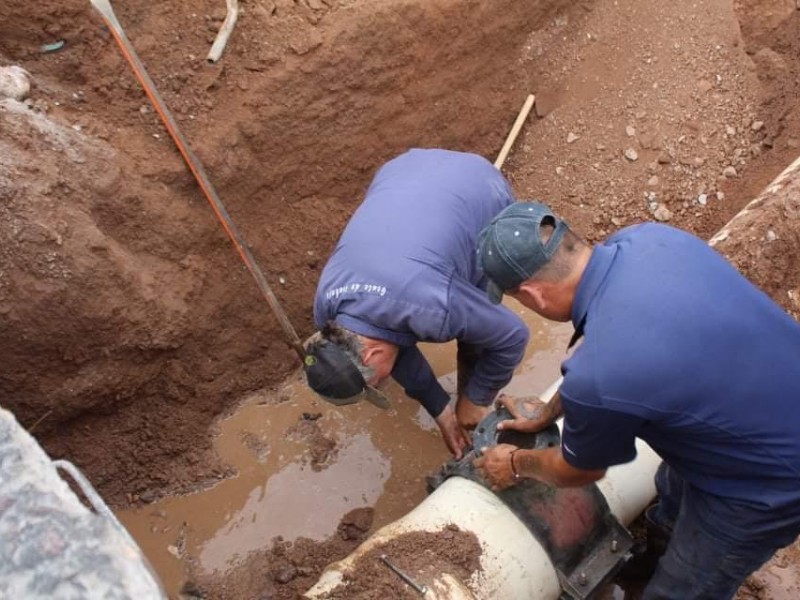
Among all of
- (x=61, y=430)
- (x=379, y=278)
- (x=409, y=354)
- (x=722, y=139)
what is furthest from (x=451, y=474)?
(x=722, y=139)

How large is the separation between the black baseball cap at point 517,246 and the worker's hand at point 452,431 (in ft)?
5.32

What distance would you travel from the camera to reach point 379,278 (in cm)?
321

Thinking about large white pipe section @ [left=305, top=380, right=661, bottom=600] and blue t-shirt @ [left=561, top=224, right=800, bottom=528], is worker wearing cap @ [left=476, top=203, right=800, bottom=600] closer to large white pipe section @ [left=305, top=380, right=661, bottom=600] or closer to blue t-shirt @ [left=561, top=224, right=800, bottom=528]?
blue t-shirt @ [left=561, top=224, right=800, bottom=528]

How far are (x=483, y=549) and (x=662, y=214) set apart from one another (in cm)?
327

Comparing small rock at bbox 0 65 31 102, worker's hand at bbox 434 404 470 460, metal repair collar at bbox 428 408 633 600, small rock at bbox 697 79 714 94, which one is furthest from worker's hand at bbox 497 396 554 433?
small rock at bbox 697 79 714 94

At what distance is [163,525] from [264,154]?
2367mm

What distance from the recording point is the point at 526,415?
3.31 m

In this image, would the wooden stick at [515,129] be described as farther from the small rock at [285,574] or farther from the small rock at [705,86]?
the small rock at [285,574]

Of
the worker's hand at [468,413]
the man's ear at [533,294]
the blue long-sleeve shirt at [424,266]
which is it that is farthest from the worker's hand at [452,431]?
the man's ear at [533,294]

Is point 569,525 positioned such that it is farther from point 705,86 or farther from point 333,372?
point 705,86

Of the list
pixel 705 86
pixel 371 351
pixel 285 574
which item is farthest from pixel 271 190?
pixel 705 86

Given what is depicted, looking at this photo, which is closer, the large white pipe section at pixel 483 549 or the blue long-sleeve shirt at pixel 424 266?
the large white pipe section at pixel 483 549

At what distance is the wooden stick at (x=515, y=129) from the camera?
19.0ft

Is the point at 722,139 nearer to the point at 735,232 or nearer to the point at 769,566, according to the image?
the point at 735,232
